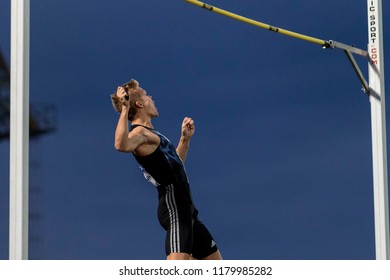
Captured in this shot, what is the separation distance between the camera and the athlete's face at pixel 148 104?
19.7 feet

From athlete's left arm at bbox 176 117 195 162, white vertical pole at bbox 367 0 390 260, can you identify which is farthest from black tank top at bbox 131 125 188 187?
white vertical pole at bbox 367 0 390 260

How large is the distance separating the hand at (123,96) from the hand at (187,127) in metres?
1.02

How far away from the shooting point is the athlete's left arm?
6.51 meters

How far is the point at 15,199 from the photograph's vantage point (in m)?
4.54

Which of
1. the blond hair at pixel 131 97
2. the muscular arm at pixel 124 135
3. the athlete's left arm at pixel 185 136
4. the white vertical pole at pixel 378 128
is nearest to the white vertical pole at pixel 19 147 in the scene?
the muscular arm at pixel 124 135

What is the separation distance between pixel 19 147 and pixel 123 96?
3.81 feet

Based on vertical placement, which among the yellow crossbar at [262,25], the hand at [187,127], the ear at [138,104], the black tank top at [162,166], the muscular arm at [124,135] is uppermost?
the yellow crossbar at [262,25]

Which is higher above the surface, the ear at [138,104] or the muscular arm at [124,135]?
the ear at [138,104]

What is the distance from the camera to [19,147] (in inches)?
180

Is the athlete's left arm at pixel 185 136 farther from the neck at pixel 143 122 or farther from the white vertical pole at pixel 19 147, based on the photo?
the white vertical pole at pixel 19 147

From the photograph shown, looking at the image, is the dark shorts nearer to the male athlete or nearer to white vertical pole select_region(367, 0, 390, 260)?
the male athlete

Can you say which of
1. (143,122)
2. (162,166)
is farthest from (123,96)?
(162,166)

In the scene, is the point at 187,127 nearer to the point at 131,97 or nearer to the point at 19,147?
the point at 131,97
